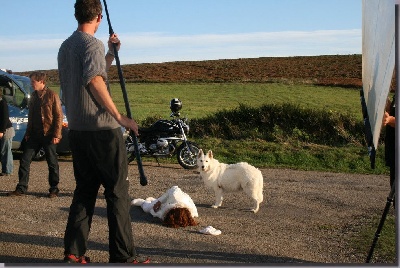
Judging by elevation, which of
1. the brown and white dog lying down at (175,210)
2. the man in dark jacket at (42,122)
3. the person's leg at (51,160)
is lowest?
the brown and white dog lying down at (175,210)

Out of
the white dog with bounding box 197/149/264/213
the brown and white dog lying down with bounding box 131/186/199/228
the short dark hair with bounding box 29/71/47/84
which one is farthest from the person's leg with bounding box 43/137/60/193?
the white dog with bounding box 197/149/264/213

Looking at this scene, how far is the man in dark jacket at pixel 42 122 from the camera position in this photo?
9.59 metres

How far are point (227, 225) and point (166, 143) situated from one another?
19.3 feet

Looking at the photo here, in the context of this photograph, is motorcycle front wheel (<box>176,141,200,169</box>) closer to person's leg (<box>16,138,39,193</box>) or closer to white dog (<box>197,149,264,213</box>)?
white dog (<box>197,149,264,213</box>)

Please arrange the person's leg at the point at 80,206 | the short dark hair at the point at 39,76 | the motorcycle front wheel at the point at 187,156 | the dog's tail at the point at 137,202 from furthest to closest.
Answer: the motorcycle front wheel at the point at 187,156, the short dark hair at the point at 39,76, the dog's tail at the point at 137,202, the person's leg at the point at 80,206

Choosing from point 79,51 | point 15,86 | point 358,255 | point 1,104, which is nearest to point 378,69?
point 79,51

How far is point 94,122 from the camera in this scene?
5.54 metres

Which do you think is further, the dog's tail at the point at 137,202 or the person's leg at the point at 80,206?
the dog's tail at the point at 137,202

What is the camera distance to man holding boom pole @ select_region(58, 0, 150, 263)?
17.8ft

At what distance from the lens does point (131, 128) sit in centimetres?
548

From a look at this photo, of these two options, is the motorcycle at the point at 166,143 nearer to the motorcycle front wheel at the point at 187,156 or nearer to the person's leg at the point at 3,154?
the motorcycle front wheel at the point at 187,156

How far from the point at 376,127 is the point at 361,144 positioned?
13.6 m

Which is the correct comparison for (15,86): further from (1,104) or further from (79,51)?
(79,51)

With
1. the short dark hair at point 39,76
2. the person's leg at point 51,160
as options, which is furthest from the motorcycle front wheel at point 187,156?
the short dark hair at point 39,76
